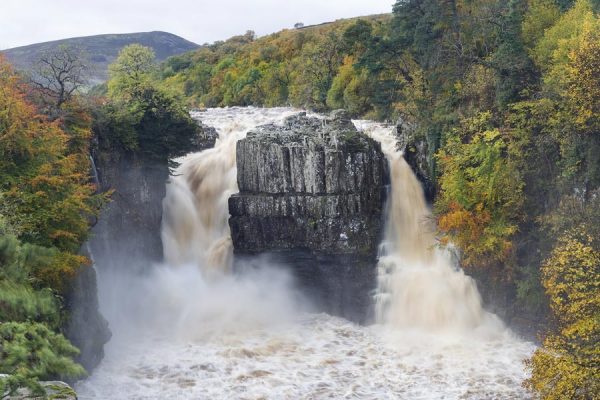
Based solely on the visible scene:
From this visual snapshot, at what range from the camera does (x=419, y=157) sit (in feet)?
109

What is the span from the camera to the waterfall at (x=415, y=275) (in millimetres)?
29109

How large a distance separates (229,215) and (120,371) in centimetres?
1177

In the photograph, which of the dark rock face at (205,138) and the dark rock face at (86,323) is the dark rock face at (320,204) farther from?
the dark rock face at (86,323)

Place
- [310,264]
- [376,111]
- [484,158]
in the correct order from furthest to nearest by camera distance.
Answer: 1. [376,111]
2. [310,264]
3. [484,158]

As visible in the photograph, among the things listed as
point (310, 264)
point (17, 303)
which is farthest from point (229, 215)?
point (17, 303)

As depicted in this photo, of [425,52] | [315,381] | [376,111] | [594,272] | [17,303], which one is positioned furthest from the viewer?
[376,111]

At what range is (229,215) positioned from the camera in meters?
33.2

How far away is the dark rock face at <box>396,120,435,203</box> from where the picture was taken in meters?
32.8

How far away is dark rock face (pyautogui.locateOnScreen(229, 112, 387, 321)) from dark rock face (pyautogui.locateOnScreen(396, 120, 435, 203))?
188cm

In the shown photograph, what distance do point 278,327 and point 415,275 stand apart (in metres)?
8.29

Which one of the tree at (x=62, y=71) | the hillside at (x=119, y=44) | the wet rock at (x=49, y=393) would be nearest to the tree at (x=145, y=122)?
the tree at (x=62, y=71)

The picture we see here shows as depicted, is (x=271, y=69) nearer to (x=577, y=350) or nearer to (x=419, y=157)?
(x=419, y=157)

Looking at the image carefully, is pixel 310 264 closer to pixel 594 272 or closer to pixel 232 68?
pixel 594 272

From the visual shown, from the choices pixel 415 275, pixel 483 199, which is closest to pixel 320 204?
pixel 415 275
